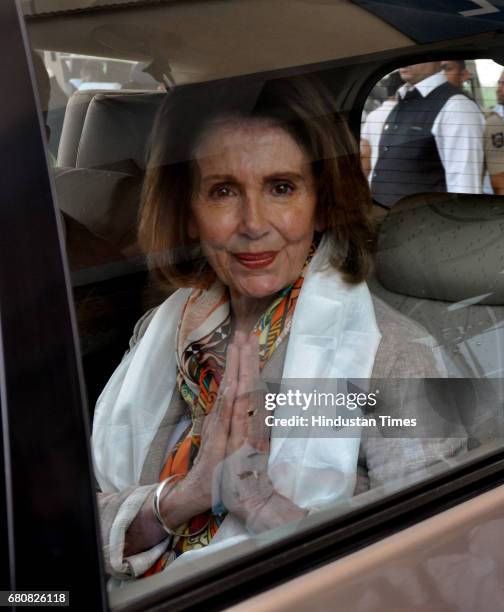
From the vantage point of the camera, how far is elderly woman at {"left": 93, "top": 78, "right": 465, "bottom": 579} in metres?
1.49

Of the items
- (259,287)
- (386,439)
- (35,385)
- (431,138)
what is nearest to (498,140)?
(431,138)

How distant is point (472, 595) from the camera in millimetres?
1446

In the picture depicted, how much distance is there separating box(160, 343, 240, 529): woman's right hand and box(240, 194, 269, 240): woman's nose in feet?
1.01

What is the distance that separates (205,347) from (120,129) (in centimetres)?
45

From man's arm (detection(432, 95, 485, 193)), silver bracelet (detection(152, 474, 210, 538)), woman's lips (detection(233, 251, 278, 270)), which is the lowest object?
silver bracelet (detection(152, 474, 210, 538))

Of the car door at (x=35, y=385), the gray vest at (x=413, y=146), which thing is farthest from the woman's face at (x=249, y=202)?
the car door at (x=35, y=385)

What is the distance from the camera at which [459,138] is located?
210 cm

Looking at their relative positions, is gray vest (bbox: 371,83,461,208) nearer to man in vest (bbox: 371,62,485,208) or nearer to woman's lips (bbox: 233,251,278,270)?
man in vest (bbox: 371,62,485,208)

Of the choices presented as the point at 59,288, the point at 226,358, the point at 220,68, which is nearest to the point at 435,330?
the point at 226,358

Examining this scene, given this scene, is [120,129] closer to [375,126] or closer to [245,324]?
[245,324]

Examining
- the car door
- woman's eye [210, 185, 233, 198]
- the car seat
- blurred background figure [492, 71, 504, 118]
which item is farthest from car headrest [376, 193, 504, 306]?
the car door

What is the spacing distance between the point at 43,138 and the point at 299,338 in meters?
0.69

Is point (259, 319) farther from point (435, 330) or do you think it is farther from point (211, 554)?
point (211, 554)

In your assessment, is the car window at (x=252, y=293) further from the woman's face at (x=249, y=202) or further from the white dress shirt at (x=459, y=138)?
the white dress shirt at (x=459, y=138)
